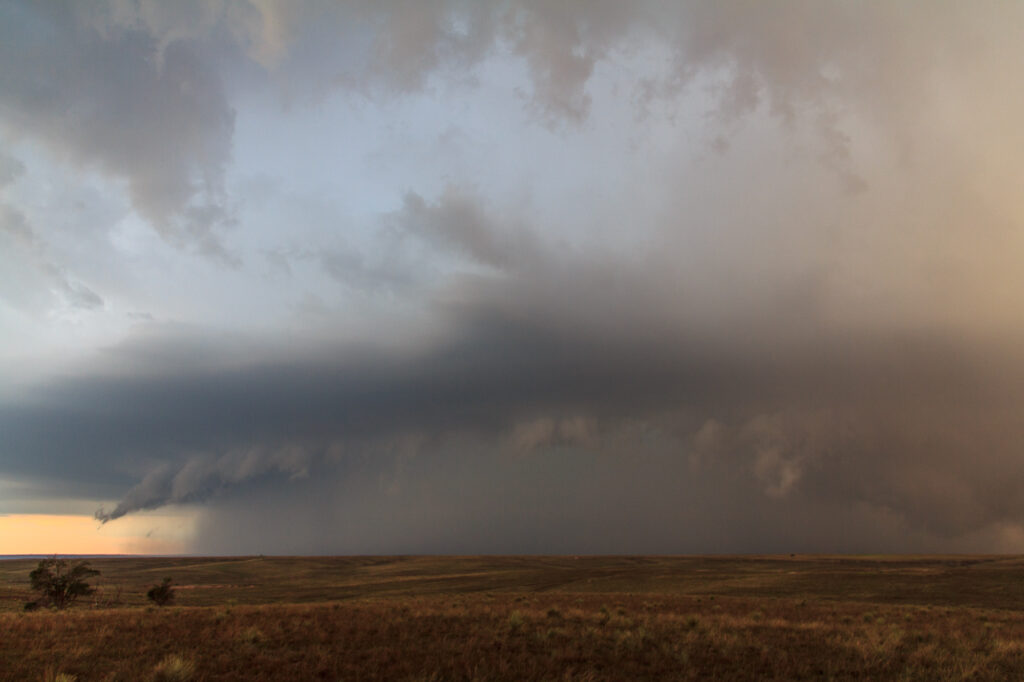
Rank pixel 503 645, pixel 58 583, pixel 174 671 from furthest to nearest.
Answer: pixel 58 583 → pixel 503 645 → pixel 174 671

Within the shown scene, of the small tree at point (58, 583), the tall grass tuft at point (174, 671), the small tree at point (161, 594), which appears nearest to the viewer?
the tall grass tuft at point (174, 671)

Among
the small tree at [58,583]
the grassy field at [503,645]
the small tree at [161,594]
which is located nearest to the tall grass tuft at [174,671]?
the grassy field at [503,645]

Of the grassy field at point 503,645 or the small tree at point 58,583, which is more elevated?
the grassy field at point 503,645

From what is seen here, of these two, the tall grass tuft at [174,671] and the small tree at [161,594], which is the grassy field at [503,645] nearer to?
the tall grass tuft at [174,671]

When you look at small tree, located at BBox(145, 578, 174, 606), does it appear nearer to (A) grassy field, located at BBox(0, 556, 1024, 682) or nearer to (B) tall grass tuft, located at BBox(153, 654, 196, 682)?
(A) grassy field, located at BBox(0, 556, 1024, 682)

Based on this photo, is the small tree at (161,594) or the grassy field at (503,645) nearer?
the grassy field at (503,645)

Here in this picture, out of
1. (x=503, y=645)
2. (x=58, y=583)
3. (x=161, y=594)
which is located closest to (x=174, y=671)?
(x=503, y=645)

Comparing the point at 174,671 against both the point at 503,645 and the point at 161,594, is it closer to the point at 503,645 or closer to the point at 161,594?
the point at 503,645

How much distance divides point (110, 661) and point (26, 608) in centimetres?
3120

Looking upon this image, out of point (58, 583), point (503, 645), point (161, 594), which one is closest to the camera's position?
point (503, 645)

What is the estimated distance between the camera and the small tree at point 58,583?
1569 inches

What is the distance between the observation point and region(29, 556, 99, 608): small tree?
39.8 m

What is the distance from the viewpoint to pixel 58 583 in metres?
40.1

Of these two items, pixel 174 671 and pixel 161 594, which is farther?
pixel 161 594
